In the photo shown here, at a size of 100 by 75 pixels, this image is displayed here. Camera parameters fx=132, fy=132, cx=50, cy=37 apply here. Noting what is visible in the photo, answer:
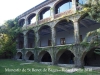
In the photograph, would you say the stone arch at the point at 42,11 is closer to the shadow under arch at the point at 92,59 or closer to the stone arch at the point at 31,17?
the stone arch at the point at 31,17

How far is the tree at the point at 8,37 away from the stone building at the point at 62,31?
184 centimetres

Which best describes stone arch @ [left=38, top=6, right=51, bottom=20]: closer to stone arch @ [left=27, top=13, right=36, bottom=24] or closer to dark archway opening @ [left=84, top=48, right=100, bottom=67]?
stone arch @ [left=27, top=13, right=36, bottom=24]

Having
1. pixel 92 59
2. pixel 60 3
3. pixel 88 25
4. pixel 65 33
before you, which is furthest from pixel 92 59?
pixel 60 3

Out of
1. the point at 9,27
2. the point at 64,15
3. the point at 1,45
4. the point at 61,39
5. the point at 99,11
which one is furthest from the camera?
the point at 9,27

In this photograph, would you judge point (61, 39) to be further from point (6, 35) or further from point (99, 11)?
point (99, 11)

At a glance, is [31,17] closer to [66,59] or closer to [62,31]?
[62,31]

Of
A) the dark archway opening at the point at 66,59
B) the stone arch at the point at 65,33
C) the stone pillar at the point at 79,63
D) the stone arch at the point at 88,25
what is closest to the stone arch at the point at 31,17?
the stone arch at the point at 65,33

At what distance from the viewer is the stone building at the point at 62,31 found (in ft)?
56.3

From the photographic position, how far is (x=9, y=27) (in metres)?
28.5

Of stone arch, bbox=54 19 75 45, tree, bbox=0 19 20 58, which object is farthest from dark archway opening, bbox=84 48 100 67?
tree, bbox=0 19 20 58

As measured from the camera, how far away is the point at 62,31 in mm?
24172

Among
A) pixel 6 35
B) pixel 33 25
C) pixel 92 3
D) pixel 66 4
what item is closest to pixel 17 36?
pixel 6 35

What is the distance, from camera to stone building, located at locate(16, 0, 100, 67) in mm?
17156

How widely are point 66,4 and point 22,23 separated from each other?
12778 millimetres
